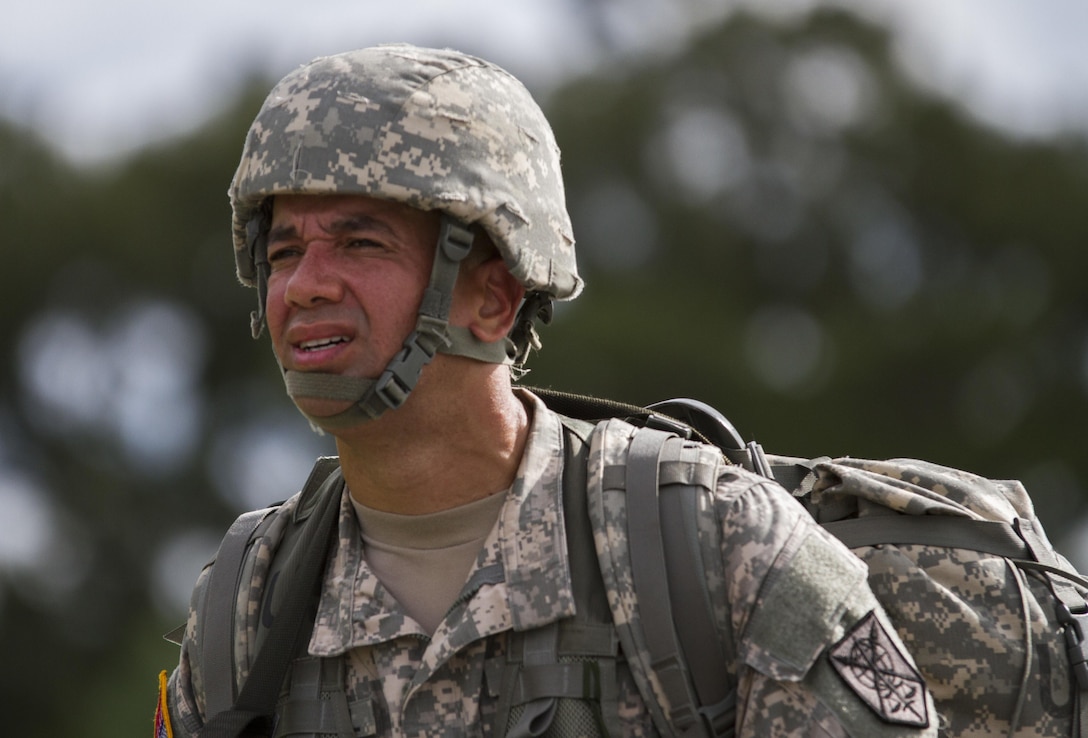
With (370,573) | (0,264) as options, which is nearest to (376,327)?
(370,573)

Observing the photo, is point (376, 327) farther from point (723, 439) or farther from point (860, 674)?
point (860, 674)

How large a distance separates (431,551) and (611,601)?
2.23ft

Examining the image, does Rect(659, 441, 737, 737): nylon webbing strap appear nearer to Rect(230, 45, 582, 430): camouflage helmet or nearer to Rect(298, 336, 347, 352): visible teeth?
Rect(230, 45, 582, 430): camouflage helmet

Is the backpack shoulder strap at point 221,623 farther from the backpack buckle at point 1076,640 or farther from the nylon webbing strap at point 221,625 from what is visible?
the backpack buckle at point 1076,640

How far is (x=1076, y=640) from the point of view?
5.36 metres

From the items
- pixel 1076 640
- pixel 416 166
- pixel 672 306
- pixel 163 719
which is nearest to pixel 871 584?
pixel 1076 640

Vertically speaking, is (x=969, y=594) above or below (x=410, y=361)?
below

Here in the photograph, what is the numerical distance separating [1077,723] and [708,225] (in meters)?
22.2

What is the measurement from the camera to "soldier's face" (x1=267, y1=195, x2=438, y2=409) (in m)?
5.27

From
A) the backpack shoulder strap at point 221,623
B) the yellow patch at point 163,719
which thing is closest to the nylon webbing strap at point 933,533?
the backpack shoulder strap at point 221,623

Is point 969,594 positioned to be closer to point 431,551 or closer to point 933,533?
point 933,533

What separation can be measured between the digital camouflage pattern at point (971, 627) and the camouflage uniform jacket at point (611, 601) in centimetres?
31

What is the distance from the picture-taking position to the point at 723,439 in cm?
587

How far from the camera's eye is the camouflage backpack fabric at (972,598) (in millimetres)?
5301
